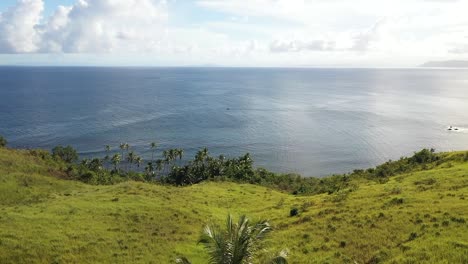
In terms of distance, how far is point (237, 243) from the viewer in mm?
20328

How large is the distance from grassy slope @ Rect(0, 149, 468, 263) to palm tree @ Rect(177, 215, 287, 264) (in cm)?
1240

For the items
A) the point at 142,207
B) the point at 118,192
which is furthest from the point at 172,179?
the point at 142,207

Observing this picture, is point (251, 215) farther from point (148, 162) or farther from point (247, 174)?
point (148, 162)

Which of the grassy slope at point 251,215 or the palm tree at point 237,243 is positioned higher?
the palm tree at point 237,243

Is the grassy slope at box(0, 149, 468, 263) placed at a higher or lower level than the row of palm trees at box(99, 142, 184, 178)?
higher

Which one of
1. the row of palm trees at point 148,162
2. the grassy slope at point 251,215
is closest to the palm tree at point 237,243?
the grassy slope at point 251,215

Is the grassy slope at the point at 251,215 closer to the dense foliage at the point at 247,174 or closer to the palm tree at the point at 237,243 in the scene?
the palm tree at the point at 237,243

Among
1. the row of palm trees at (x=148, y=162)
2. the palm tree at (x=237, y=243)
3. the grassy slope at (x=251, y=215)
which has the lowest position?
the row of palm trees at (x=148, y=162)

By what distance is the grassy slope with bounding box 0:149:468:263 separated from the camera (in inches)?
1257

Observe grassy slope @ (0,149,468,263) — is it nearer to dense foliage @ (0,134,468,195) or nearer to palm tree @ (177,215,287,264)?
palm tree @ (177,215,287,264)

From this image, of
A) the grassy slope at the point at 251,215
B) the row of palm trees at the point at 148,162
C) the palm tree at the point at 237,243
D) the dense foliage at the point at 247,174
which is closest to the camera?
the palm tree at the point at 237,243

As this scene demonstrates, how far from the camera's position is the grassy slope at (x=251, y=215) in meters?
31.9

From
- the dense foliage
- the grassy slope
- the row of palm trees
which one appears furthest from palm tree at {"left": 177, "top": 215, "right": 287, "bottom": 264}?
the row of palm trees

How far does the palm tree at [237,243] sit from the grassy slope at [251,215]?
488 inches
